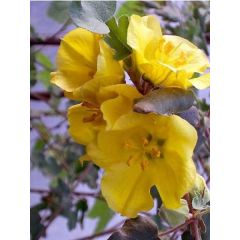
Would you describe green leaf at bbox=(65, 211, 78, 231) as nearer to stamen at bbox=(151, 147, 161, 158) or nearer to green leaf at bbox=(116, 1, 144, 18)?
stamen at bbox=(151, 147, 161, 158)

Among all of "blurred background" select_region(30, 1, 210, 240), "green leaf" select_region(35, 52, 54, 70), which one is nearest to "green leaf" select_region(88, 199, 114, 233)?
"blurred background" select_region(30, 1, 210, 240)

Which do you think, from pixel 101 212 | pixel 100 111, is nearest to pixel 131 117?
pixel 100 111

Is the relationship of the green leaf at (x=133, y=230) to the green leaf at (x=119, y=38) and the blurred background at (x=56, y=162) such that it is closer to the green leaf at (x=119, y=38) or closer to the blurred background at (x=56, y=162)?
the blurred background at (x=56, y=162)

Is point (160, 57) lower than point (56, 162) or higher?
higher

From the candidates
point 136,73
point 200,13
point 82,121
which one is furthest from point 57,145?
point 200,13

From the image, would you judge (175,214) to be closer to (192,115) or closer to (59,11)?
(192,115)

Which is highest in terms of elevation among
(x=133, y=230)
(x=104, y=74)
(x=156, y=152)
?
(x=104, y=74)
